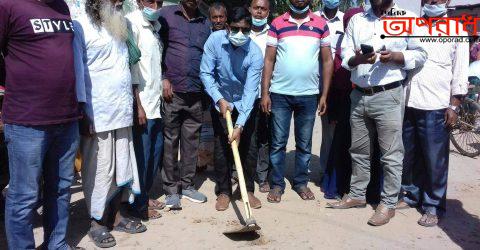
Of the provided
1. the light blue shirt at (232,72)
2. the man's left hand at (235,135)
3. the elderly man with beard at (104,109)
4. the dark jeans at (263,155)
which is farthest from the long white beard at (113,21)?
the dark jeans at (263,155)

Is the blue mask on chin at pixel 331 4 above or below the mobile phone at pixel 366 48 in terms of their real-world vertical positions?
above

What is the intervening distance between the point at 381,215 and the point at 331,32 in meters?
2.14

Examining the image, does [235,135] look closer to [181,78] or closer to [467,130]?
[181,78]

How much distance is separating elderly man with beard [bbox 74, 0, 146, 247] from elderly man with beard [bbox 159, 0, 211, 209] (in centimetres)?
69

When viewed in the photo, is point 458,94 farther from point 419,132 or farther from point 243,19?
point 243,19

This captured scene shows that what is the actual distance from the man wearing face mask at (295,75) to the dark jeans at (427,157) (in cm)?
91

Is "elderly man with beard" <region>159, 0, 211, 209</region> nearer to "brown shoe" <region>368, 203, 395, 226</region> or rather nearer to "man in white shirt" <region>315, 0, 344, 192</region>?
"man in white shirt" <region>315, 0, 344, 192</region>

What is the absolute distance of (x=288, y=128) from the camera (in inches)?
186

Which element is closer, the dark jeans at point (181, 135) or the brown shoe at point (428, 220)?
the brown shoe at point (428, 220)

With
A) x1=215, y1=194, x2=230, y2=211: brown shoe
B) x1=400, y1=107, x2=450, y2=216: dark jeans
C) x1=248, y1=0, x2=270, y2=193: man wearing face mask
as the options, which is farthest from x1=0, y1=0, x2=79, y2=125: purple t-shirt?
x1=400, y1=107, x2=450, y2=216: dark jeans

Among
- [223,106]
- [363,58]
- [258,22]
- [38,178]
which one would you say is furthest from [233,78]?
[38,178]

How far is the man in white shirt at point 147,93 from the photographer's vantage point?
156 inches

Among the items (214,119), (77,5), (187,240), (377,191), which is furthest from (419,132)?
(77,5)

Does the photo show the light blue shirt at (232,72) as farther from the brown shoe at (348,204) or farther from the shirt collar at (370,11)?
the brown shoe at (348,204)
